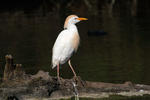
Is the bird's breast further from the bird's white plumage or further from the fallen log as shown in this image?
the fallen log

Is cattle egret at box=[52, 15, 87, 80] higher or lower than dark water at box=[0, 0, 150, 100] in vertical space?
higher

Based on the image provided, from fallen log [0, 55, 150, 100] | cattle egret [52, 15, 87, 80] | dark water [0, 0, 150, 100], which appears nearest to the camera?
fallen log [0, 55, 150, 100]

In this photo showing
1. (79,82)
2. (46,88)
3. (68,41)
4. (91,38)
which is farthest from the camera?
(91,38)

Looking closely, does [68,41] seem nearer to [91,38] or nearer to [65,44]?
[65,44]

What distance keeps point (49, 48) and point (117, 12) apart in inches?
585

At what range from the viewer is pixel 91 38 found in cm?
2166

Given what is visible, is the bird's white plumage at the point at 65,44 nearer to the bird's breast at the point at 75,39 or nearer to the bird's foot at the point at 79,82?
the bird's breast at the point at 75,39

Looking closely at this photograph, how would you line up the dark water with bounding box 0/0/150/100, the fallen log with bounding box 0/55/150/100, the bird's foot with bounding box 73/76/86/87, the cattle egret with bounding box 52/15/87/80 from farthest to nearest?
the dark water with bounding box 0/0/150/100 < the cattle egret with bounding box 52/15/87/80 < the bird's foot with bounding box 73/76/86/87 < the fallen log with bounding box 0/55/150/100

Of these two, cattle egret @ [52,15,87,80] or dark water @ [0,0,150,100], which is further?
dark water @ [0,0,150,100]

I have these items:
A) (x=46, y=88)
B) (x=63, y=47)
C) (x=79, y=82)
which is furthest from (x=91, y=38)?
(x=46, y=88)

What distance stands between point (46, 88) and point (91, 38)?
13.1 metres

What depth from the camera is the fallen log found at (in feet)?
28.1

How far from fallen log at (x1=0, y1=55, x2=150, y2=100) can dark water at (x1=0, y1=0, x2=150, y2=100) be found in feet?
11.7

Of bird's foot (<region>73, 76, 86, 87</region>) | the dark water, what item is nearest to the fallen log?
bird's foot (<region>73, 76, 86, 87</region>)
